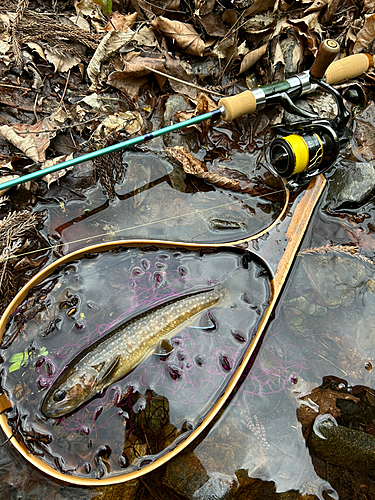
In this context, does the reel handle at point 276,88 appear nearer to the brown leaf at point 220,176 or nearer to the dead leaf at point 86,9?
the brown leaf at point 220,176

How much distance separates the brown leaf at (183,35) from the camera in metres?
3.68

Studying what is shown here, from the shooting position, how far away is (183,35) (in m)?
3.73

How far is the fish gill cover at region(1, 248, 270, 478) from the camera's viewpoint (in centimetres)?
248

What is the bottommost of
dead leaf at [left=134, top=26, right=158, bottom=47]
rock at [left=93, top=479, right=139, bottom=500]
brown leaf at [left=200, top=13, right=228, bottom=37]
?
rock at [left=93, top=479, right=139, bottom=500]

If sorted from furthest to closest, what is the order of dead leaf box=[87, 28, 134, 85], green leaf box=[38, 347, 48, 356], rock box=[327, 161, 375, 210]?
1. dead leaf box=[87, 28, 134, 85]
2. rock box=[327, 161, 375, 210]
3. green leaf box=[38, 347, 48, 356]

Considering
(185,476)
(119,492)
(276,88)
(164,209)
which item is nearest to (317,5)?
(276,88)

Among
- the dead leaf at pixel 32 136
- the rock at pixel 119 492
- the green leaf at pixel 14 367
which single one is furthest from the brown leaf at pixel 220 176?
the rock at pixel 119 492

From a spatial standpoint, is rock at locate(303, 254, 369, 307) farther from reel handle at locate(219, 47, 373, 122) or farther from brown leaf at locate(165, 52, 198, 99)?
brown leaf at locate(165, 52, 198, 99)

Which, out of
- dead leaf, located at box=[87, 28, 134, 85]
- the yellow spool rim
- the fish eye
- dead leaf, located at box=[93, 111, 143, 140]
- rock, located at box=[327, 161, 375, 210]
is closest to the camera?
the fish eye

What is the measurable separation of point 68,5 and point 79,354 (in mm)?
4246

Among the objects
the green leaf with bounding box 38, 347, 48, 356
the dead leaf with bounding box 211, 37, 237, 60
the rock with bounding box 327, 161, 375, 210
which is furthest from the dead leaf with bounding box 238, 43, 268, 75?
the green leaf with bounding box 38, 347, 48, 356

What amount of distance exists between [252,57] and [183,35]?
87 centimetres

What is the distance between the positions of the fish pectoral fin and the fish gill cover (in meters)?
0.08

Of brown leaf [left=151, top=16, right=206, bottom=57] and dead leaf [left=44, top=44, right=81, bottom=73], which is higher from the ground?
brown leaf [left=151, top=16, right=206, bottom=57]
